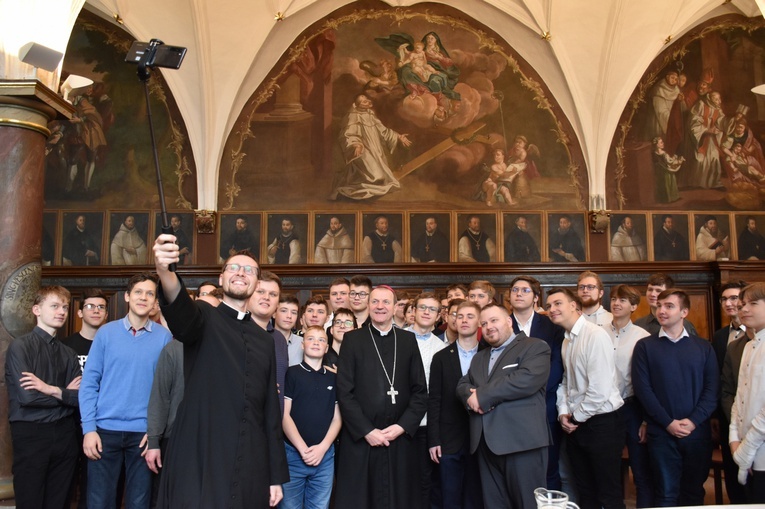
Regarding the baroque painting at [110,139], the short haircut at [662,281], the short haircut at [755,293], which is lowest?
the short haircut at [755,293]

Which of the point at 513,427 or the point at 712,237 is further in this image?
the point at 712,237

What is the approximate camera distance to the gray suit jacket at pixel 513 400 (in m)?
4.85

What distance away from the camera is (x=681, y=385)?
5.68 m

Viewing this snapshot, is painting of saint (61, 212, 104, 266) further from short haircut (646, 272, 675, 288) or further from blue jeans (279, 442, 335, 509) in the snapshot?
short haircut (646, 272, 675, 288)

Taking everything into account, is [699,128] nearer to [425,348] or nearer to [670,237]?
[670,237]

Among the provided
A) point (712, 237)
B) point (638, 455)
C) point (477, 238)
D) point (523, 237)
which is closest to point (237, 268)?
point (638, 455)

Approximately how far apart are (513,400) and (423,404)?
0.68 meters

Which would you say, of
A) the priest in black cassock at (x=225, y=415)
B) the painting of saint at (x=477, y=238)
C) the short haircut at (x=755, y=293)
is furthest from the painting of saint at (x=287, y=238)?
the priest in black cassock at (x=225, y=415)

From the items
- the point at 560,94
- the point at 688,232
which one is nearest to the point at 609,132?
the point at 560,94

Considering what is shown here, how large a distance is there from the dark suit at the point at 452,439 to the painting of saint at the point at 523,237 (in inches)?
298

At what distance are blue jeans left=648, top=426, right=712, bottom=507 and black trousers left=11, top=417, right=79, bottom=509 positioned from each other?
4.61 m

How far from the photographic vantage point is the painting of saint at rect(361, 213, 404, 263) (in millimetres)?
12828

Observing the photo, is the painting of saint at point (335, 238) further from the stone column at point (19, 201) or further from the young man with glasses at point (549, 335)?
the stone column at point (19, 201)

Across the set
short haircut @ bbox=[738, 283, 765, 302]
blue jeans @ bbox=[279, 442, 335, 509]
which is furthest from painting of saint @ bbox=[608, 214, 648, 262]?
blue jeans @ bbox=[279, 442, 335, 509]
